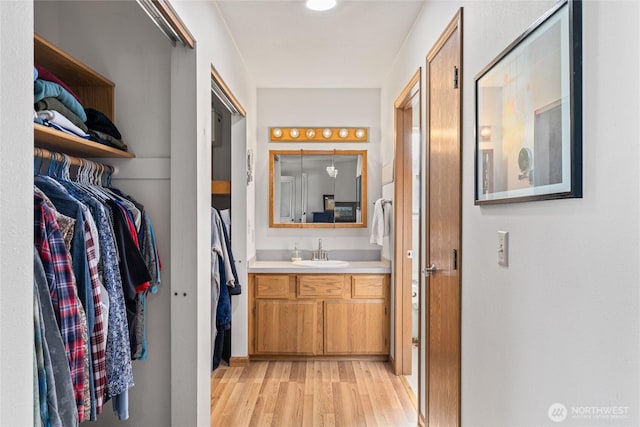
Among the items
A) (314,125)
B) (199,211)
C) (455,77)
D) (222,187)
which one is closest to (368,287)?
(222,187)

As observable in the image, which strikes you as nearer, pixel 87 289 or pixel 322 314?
pixel 87 289

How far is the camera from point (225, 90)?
2.67 m

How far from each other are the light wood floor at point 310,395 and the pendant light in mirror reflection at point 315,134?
208 cm

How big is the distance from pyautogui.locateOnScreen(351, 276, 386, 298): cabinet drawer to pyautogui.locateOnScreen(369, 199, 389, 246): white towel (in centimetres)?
33

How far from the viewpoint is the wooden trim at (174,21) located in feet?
5.22

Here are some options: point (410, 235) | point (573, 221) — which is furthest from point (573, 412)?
point (410, 235)

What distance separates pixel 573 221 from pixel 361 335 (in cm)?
284

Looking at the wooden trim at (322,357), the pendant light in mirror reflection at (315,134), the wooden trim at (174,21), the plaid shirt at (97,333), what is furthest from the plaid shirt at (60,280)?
the pendant light in mirror reflection at (315,134)

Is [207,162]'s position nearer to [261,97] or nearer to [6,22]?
[6,22]

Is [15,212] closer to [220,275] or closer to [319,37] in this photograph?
[220,275]

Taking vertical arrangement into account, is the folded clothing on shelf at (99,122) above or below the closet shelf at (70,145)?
above

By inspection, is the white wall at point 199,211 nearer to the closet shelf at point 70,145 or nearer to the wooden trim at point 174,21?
the wooden trim at point 174,21

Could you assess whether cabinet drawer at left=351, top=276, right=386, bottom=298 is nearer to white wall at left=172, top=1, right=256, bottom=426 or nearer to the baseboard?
the baseboard

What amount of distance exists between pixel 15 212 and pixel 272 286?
291 cm
